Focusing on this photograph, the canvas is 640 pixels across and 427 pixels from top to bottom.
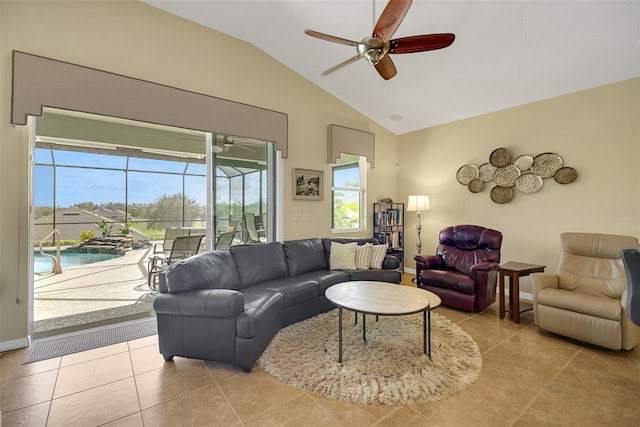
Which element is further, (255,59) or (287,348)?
(255,59)

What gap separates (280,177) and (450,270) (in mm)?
2779

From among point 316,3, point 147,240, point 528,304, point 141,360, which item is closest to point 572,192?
point 528,304

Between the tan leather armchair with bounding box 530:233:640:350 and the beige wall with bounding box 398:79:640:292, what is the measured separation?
28.2 inches

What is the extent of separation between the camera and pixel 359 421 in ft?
5.57

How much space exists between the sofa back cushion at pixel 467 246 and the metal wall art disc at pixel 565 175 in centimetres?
107

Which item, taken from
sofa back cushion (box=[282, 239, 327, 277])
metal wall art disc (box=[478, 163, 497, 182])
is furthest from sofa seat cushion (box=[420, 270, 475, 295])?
metal wall art disc (box=[478, 163, 497, 182])

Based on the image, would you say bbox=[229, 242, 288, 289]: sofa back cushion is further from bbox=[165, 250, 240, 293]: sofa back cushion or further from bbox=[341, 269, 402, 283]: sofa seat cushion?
bbox=[341, 269, 402, 283]: sofa seat cushion

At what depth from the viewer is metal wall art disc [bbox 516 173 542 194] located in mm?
3969

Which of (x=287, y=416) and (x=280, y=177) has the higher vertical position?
(x=280, y=177)

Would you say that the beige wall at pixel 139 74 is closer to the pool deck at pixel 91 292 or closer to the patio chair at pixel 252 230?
the patio chair at pixel 252 230

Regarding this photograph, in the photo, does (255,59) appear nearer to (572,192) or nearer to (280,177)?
(280,177)

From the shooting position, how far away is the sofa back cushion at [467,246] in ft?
12.4

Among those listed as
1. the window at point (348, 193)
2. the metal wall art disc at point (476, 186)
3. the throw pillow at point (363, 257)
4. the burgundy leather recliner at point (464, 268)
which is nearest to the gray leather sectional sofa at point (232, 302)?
the throw pillow at point (363, 257)

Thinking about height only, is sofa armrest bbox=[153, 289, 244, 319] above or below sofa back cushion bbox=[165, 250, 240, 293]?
below
